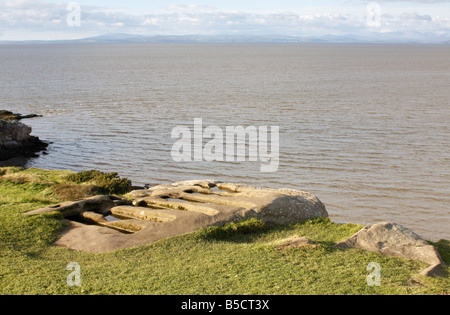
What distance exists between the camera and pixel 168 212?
17656 millimetres

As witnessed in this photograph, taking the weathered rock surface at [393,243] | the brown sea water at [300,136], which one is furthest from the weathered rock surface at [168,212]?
the brown sea water at [300,136]

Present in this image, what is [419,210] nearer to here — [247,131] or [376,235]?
[376,235]

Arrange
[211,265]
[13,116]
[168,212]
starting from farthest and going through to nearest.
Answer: [13,116], [168,212], [211,265]

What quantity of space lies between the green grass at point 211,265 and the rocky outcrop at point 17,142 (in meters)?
22.2

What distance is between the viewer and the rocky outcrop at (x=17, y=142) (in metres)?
37.8

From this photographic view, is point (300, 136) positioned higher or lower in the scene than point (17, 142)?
higher

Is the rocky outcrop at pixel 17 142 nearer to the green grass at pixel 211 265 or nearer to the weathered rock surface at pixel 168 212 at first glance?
the weathered rock surface at pixel 168 212

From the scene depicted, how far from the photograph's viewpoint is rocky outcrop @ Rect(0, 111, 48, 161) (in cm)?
3778

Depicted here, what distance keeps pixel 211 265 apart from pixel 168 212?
5.01 meters

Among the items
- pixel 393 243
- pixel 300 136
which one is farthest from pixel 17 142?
pixel 393 243

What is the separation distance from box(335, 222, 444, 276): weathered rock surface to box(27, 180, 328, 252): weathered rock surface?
317cm

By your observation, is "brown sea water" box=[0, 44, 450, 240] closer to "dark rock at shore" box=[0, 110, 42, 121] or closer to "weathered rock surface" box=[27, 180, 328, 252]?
"dark rock at shore" box=[0, 110, 42, 121]

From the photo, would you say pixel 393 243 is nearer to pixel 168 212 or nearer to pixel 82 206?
pixel 168 212

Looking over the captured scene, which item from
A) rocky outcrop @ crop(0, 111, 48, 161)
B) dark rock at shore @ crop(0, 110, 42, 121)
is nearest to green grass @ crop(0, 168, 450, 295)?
rocky outcrop @ crop(0, 111, 48, 161)
